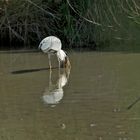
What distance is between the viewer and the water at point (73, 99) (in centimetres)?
729

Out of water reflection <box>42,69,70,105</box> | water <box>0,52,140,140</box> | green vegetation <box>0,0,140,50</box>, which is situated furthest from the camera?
green vegetation <box>0,0,140,50</box>

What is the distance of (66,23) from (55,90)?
7.26 m

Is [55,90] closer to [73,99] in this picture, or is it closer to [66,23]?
[73,99]

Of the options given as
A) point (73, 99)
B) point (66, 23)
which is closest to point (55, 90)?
point (73, 99)

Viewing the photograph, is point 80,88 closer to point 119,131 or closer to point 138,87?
point 138,87

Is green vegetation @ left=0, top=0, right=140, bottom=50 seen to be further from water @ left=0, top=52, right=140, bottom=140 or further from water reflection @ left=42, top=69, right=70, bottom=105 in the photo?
water reflection @ left=42, top=69, right=70, bottom=105

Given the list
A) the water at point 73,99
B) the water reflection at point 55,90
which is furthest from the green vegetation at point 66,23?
the water reflection at point 55,90

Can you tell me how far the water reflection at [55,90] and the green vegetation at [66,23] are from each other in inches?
172

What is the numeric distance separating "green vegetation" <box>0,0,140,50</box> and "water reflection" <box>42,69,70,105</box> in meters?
4.37

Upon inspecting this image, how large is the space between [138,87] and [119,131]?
323 centimetres

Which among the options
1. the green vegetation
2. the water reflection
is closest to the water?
the water reflection

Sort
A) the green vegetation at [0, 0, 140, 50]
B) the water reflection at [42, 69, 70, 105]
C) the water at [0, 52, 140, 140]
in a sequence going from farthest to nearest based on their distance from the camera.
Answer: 1. the green vegetation at [0, 0, 140, 50]
2. the water reflection at [42, 69, 70, 105]
3. the water at [0, 52, 140, 140]

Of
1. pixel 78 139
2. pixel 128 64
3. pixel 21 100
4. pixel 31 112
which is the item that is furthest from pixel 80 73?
pixel 78 139

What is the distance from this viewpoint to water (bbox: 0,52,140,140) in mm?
7285
